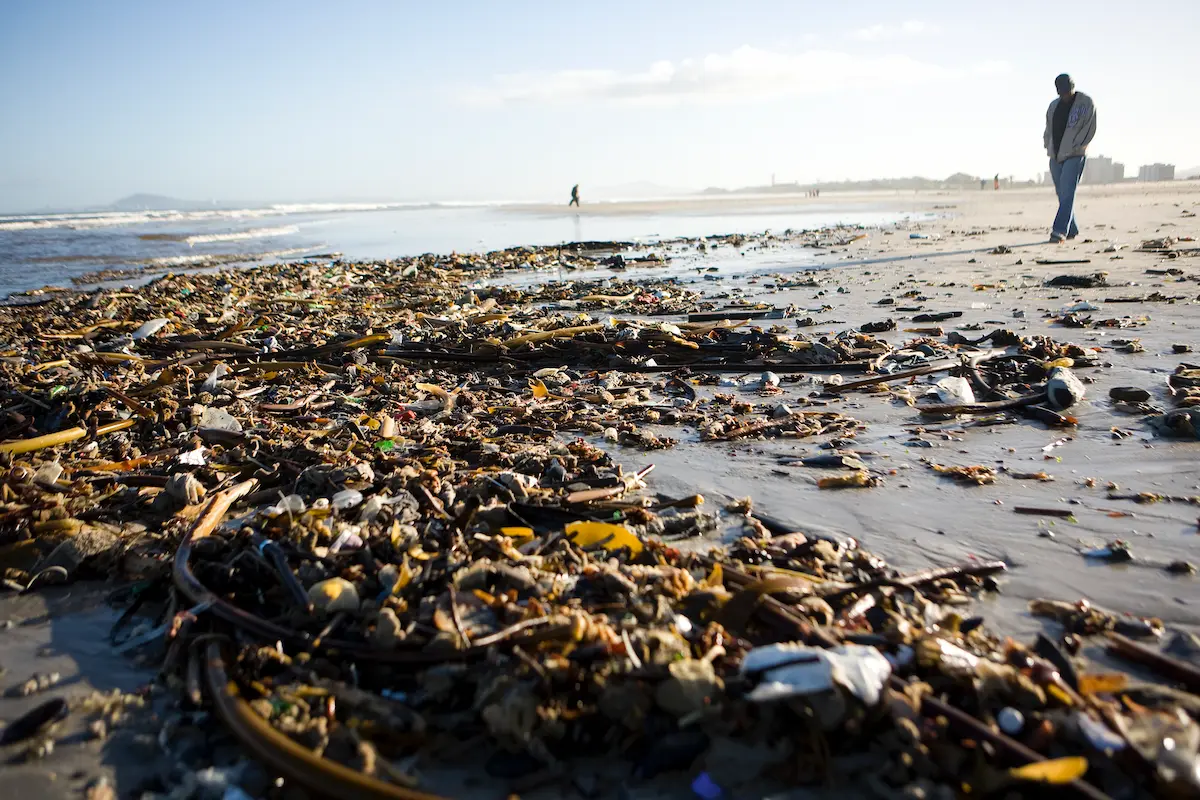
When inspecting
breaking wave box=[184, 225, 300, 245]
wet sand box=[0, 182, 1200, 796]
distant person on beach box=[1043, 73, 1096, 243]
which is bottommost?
wet sand box=[0, 182, 1200, 796]

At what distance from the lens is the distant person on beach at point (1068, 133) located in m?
10.2

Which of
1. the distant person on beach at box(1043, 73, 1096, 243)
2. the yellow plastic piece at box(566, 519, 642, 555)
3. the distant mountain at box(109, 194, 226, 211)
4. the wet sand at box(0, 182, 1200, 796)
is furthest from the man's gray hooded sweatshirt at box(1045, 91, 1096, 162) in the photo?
the distant mountain at box(109, 194, 226, 211)

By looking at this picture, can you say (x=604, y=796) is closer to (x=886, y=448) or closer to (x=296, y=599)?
(x=296, y=599)

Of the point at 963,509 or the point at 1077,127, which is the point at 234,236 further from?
the point at 963,509

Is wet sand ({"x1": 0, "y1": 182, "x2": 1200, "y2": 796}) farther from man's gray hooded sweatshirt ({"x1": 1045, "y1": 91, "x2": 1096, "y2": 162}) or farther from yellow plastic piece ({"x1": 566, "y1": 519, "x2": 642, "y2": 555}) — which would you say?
man's gray hooded sweatshirt ({"x1": 1045, "y1": 91, "x2": 1096, "y2": 162})

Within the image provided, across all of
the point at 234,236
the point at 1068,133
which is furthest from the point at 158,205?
the point at 1068,133

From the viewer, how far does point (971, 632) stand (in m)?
2.00

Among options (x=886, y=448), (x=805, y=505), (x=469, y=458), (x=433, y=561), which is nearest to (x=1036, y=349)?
(x=886, y=448)

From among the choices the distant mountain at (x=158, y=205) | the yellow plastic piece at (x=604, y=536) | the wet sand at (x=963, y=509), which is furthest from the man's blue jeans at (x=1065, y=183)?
the distant mountain at (x=158, y=205)

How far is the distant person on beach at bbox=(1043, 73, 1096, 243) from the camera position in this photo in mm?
10195

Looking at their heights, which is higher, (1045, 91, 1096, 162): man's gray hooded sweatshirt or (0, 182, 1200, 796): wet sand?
(1045, 91, 1096, 162): man's gray hooded sweatshirt

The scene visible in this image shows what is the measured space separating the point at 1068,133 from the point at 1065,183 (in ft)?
2.21

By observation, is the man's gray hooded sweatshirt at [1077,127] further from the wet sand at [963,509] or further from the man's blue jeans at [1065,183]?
A: the wet sand at [963,509]

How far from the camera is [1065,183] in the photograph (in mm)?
10484
